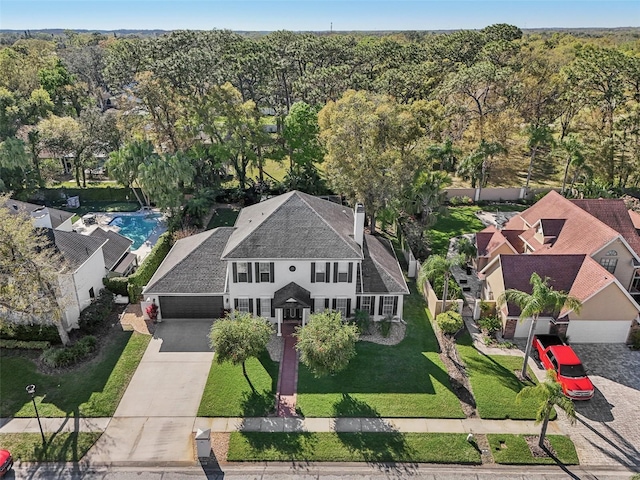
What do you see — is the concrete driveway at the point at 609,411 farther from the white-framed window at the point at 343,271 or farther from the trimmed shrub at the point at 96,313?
the trimmed shrub at the point at 96,313

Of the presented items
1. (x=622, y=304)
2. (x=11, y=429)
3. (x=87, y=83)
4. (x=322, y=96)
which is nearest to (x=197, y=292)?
(x=11, y=429)

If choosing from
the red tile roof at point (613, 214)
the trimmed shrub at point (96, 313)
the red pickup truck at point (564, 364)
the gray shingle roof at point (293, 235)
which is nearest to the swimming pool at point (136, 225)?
the trimmed shrub at point (96, 313)

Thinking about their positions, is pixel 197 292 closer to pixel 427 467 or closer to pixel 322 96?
pixel 427 467

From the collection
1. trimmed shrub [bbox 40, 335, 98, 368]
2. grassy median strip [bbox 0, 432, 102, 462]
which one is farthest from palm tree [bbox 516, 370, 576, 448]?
trimmed shrub [bbox 40, 335, 98, 368]

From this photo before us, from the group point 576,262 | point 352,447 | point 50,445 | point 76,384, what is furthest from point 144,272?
point 576,262

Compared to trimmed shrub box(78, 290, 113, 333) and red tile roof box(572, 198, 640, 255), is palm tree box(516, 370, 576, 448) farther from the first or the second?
trimmed shrub box(78, 290, 113, 333)

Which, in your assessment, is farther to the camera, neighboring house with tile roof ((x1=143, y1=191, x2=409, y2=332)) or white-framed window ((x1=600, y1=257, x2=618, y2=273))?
white-framed window ((x1=600, y1=257, x2=618, y2=273))
